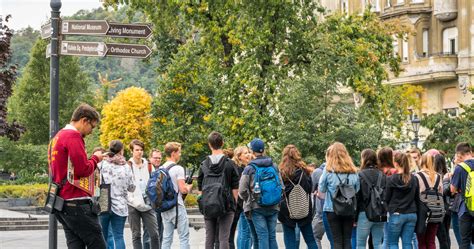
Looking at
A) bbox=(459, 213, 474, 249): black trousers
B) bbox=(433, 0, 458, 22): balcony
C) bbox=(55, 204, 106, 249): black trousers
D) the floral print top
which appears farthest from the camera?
bbox=(433, 0, 458, 22): balcony

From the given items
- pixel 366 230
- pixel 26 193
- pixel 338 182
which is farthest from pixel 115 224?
pixel 26 193

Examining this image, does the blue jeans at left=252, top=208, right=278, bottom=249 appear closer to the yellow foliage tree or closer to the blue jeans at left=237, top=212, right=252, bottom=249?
the blue jeans at left=237, top=212, right=252, bottom=249

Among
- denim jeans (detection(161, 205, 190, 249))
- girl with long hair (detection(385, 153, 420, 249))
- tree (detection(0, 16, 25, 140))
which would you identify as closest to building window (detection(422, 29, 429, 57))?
tree (detection(0, 16, 25, 140))

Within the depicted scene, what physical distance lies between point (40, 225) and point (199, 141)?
62.6 feet

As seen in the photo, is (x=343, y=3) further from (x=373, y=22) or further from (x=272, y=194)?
(x=272, y=194)

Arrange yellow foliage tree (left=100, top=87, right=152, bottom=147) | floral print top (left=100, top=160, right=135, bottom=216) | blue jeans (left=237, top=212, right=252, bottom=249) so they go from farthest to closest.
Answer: yellow foliage tree (left=100, top=87, right=152, bottom=147) < blue jeans (left=237, top=212, right=252, bottom=249) < floral print top (left=100, top=160, right=135, bottom=216)

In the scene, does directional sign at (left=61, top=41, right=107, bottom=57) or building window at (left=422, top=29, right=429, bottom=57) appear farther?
building window at (left=422, top=29, right=429, bottom=57)

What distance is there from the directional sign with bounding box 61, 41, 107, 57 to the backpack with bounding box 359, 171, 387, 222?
395 centimetres

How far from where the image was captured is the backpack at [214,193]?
49.3 ft

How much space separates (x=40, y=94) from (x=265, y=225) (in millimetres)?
60009

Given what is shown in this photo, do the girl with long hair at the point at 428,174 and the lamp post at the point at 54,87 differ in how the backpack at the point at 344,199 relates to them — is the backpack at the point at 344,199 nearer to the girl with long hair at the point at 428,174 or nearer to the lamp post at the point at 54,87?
the girl with long hair at the point at 428,174

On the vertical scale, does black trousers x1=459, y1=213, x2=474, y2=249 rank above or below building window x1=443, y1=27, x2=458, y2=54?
below

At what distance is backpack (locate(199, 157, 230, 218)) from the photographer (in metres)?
15.0

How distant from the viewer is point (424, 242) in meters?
15.9
